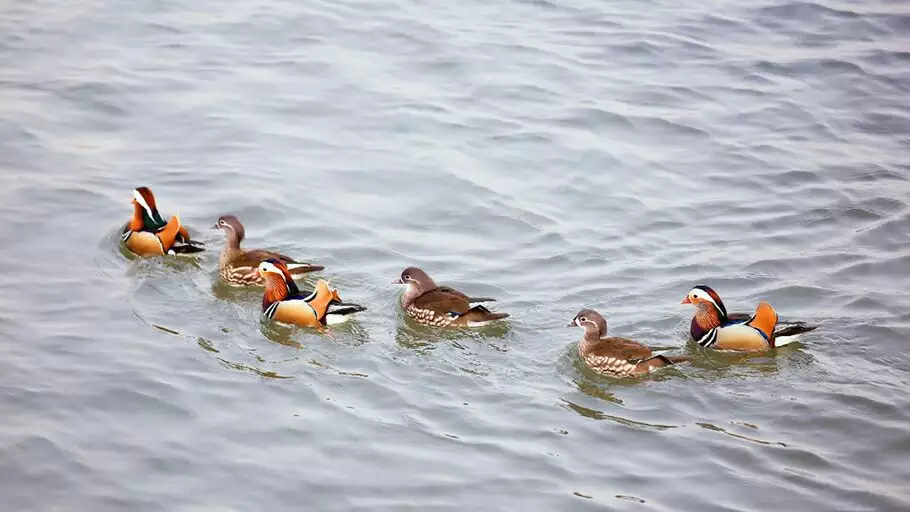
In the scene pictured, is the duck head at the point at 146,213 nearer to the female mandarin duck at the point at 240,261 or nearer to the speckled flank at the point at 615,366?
the female mandarin duck at the point at 240,261

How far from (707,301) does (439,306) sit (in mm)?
2533

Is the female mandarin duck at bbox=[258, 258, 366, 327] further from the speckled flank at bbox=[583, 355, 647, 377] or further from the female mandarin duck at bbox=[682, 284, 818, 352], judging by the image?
the female mandarin duck at bbox=[682, 284, 818, 352]

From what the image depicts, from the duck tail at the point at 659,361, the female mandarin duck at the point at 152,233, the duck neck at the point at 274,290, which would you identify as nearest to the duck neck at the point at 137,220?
the female mandarin duck at the point at 152,233

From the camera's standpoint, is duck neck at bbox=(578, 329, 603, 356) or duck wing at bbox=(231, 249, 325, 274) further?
duck wing at bbox=(231, 249, 325, 274)

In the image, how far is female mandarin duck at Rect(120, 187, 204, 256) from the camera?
12.7 metres

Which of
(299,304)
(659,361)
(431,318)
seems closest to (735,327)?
(659,361)

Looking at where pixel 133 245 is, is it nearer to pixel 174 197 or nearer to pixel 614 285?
pixel 174 197

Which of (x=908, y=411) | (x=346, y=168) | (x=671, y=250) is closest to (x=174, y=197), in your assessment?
(x=346, y=168)

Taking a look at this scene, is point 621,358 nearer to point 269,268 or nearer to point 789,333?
point 789,333

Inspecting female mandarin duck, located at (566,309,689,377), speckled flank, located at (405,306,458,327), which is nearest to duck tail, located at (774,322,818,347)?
female mandarin duck, located at (566,309,689,377)

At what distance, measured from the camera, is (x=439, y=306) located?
11789 millimetres

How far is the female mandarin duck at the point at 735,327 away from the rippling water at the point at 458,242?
0.14 m

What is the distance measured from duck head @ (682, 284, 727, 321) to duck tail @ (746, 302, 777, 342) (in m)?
0.34

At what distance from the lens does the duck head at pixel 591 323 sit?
11.3 metres
